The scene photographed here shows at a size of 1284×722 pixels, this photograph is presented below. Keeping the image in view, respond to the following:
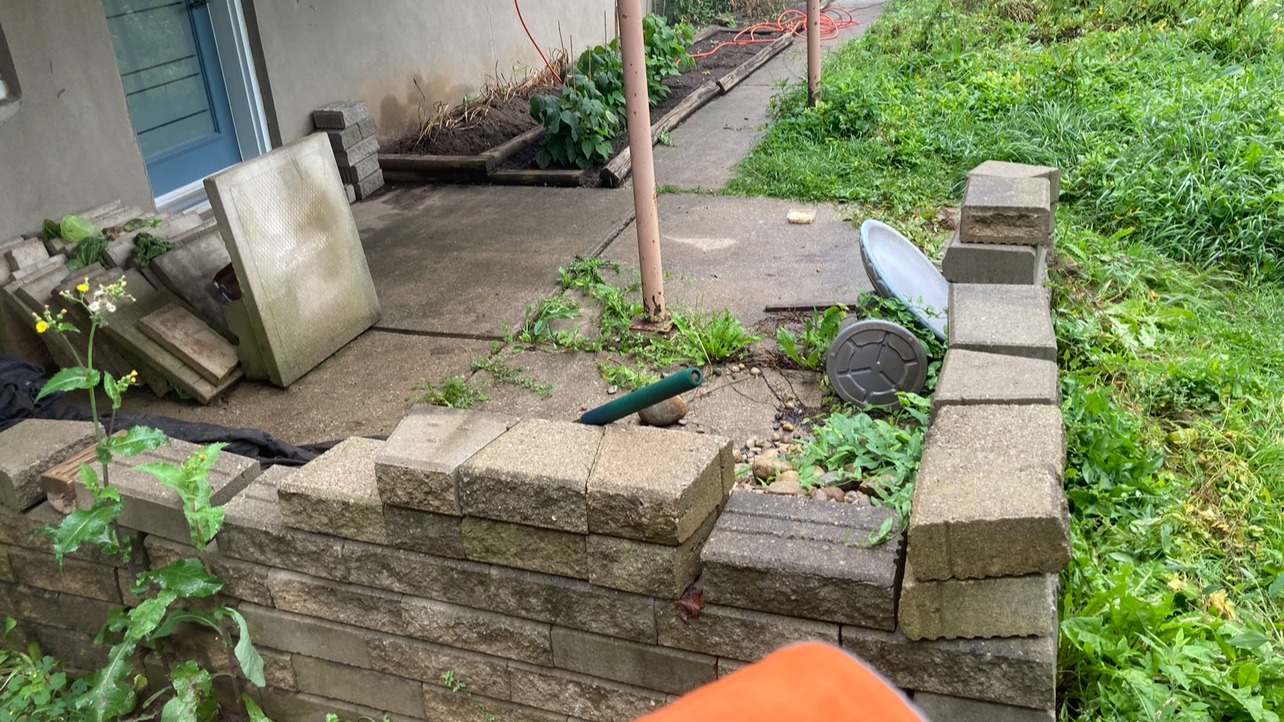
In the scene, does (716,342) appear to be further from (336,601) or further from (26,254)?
(26,254)

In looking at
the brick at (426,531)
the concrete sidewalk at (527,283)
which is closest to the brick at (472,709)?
the brick at (426,531)

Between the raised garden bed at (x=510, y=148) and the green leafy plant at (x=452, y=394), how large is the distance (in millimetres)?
2710

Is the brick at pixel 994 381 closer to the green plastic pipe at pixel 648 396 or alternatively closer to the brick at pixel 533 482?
the green plastic pipe at pixel 648 396

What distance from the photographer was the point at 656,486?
2611mm

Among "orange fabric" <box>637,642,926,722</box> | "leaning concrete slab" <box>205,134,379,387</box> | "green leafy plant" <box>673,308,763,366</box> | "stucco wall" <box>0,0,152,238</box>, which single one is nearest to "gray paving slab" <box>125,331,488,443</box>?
"leaning concrete slab" <box>205,134,379,387</box>

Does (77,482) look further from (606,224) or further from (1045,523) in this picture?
(606,224)

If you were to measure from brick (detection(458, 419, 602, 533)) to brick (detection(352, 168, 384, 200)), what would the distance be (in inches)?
200

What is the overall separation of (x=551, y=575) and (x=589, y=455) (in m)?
0.35

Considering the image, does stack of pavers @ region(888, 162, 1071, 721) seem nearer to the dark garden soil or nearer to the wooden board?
→ the wooden board

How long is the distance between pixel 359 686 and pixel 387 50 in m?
6.19

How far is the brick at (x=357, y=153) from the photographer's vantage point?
24.2 ft

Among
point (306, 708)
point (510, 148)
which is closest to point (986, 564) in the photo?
point (306, 708)

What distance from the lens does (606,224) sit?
6547 millimetres

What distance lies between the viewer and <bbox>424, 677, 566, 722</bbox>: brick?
307cm
